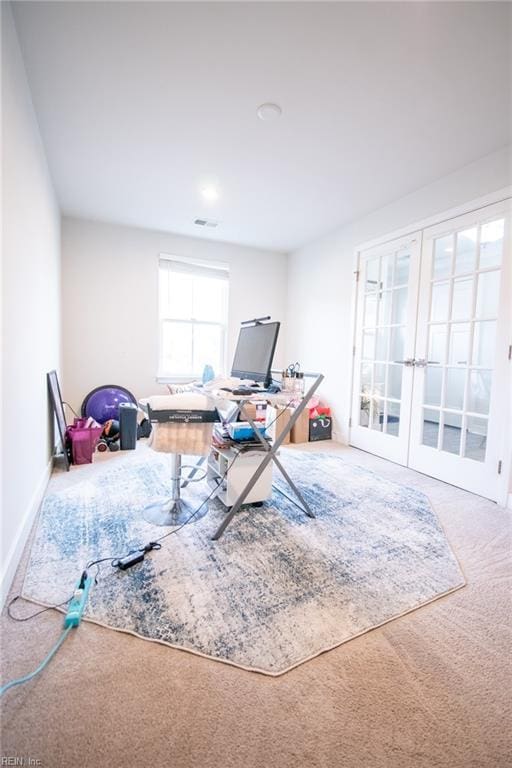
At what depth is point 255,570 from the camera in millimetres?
1671

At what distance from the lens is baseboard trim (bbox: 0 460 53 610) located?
4.74 feet

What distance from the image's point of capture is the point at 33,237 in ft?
7.19

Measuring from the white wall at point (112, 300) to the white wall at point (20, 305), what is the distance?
1.41m

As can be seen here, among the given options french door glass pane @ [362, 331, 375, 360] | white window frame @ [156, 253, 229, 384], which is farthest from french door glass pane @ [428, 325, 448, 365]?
white window frame @ [156, 253, 229, 384]

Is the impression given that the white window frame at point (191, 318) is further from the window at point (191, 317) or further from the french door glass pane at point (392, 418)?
the french door glass pane at point (392, 418)

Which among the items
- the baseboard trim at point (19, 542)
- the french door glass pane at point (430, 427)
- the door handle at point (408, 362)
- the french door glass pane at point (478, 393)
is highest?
the door handle at point (408, 362)

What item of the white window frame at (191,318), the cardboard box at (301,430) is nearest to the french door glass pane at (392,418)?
the cardboard box at (301,430)

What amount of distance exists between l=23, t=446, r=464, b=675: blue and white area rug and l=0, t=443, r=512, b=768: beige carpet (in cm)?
8

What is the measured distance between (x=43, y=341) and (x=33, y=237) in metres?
0.78

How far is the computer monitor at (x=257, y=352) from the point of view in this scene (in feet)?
6.85

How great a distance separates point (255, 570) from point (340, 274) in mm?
3510

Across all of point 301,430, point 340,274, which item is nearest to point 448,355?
point 340,274

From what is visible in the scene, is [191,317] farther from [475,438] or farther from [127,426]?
[475,438]

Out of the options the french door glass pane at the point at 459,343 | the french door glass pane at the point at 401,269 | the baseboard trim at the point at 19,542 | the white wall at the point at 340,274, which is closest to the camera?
the baseboard trim at the point at 19,542
